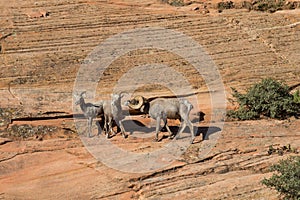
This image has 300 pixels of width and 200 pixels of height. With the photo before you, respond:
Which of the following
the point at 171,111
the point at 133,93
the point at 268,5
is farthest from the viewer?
the point at 268,5

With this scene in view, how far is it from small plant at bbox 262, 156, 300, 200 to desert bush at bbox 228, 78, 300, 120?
354 cm

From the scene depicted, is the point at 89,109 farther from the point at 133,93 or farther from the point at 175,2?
the point at 175,2

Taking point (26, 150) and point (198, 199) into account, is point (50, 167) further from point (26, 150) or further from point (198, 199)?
point (198, 199)

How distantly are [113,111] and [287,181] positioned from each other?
4.92 meters

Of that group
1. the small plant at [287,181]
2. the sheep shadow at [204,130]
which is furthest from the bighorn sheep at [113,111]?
the small plant at [287,181]

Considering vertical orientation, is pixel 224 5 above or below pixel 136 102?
above

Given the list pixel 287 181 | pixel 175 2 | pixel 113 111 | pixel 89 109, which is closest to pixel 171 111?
pixel 113 111

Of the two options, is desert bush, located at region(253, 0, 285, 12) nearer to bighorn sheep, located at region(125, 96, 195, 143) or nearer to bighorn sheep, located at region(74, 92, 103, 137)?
bighorn sheep, located at region(125, 96, 195, 143)

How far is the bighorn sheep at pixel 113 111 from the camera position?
16.5m

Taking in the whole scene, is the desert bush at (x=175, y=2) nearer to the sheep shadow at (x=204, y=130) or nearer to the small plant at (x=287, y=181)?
the sheep shadow at (x=204, y=130)

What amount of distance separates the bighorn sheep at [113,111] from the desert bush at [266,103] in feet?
10.7

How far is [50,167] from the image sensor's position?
15.2 meters

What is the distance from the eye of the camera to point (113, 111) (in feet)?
54.6

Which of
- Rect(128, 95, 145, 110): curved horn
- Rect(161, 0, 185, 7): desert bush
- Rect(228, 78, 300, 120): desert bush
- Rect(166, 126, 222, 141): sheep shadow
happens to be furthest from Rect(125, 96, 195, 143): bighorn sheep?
Rect(161, 0, 185, 7): desert bush
